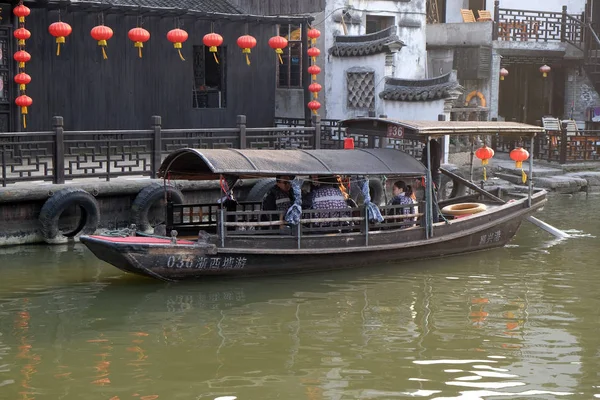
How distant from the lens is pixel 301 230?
487 inches

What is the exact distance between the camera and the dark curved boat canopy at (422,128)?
13.3 m

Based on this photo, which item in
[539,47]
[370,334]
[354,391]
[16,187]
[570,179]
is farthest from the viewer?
[539,47]

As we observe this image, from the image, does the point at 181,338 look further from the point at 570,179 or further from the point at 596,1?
the point at 596,1

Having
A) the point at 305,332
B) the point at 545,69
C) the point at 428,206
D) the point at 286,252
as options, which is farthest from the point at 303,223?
the point at 545,69

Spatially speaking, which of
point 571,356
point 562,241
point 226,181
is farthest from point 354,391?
point 562,241

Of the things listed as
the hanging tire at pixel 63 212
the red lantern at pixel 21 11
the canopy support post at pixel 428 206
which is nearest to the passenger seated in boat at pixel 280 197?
the canopy support post at pixel 428 206

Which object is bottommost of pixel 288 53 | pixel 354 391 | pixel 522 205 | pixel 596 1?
pixel 354 391

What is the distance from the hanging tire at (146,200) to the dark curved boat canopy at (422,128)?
2843 mm

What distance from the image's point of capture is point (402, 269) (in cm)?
1318

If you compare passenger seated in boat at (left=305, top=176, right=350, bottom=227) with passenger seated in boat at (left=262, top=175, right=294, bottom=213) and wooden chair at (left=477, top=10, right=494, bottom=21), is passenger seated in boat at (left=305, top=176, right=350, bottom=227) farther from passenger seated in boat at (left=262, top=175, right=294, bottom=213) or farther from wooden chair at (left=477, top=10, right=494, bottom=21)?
wooden chair at (left=477, top=10, right=494, bottom=21)

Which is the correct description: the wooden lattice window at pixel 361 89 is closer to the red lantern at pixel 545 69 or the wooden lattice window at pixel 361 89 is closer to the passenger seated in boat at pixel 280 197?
the red lantern at pixel 545 69

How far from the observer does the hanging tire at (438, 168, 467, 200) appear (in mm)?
16562

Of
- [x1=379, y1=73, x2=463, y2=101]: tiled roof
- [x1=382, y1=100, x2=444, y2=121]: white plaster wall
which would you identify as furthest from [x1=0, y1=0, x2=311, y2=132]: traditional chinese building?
[x1=382, y1=100, x2=444, y2=121]: white plaster wall

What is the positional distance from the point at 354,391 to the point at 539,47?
2021 cm
